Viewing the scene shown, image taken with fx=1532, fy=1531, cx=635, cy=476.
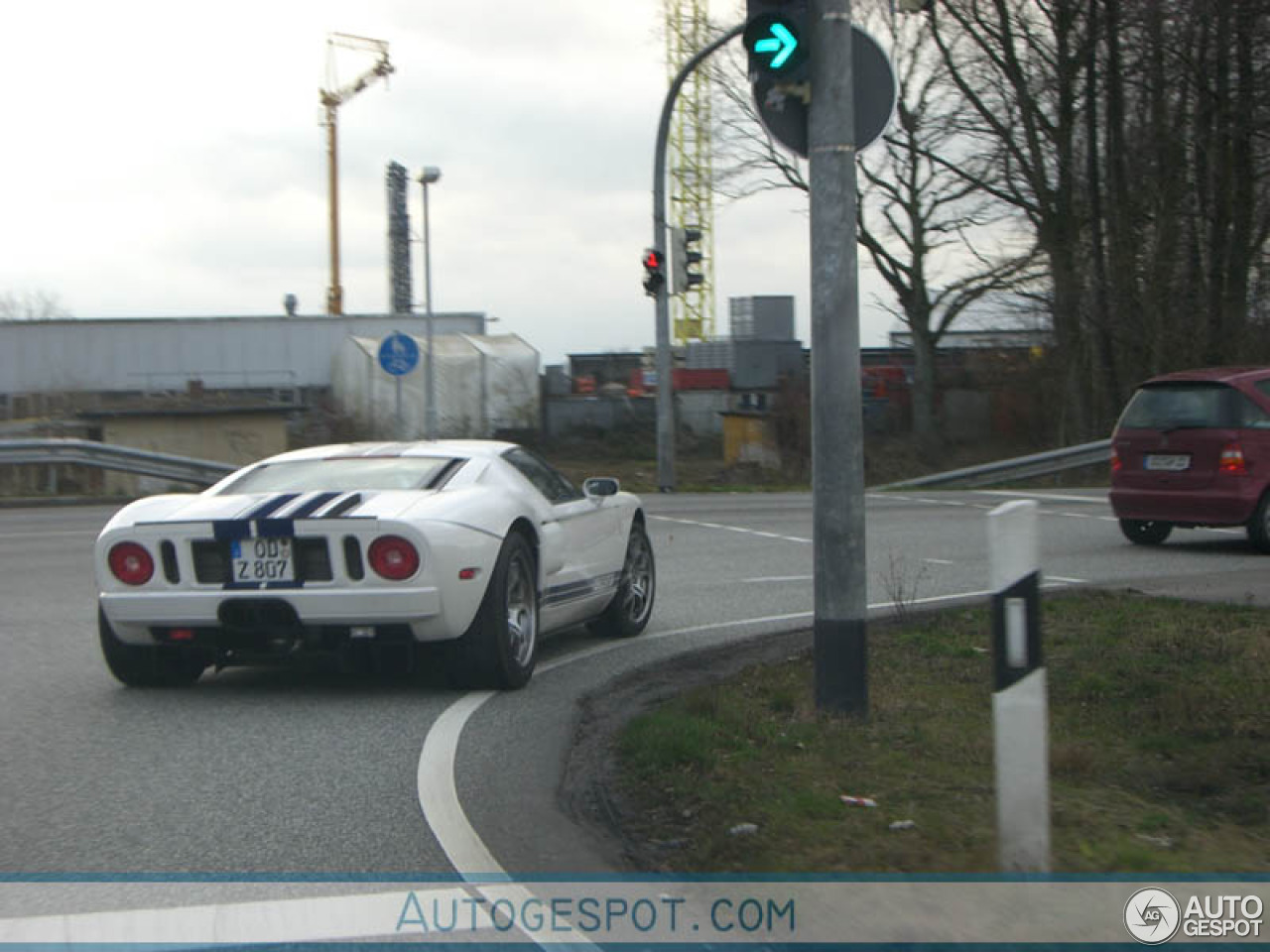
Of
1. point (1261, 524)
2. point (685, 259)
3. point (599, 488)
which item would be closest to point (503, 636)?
point (599, 488)

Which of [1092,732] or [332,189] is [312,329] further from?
[1092,732]

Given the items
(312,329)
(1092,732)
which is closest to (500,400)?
(312,329)

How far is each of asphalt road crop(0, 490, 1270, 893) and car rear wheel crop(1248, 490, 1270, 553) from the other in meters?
0.92

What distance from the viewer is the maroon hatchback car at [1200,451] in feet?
45.0

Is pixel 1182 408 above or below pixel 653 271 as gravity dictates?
below

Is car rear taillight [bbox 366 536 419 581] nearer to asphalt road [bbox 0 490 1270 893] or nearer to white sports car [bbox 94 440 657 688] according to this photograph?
white sports car [bbox 94 440 657 688]

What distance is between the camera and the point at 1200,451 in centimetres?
1392

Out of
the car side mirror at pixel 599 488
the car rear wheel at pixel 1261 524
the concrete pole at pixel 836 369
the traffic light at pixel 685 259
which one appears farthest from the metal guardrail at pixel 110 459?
the concrete pole at pixel 836 369

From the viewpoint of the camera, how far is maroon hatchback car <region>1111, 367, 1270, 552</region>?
13.7 m

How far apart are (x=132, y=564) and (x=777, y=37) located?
390 centimetres

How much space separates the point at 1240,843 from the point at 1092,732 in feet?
5.44

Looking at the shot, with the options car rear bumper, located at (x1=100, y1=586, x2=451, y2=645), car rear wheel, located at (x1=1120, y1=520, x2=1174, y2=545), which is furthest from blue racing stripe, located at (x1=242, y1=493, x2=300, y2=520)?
car rear wheel, located at (x1=1120, y1=520, x2=1174, y2=545)

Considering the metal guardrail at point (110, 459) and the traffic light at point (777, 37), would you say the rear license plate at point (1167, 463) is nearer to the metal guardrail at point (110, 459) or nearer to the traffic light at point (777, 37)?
the traffic light at point (777, 37)

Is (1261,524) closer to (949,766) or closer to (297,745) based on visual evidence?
(949,766)
